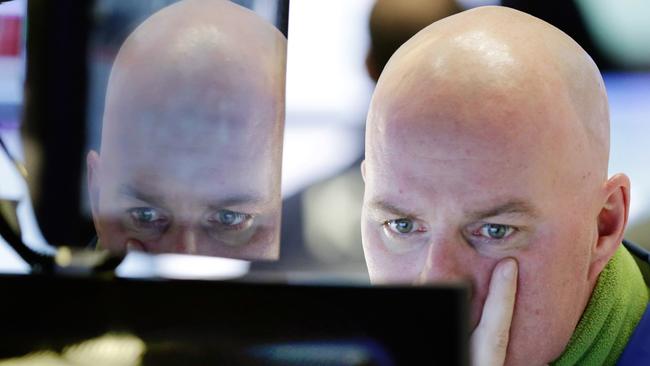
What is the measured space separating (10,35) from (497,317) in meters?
1.06

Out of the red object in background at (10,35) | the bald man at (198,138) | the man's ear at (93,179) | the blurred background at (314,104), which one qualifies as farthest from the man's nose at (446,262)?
the red object in background at (10,35)

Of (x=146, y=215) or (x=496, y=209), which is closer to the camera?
(x=496, y=209)

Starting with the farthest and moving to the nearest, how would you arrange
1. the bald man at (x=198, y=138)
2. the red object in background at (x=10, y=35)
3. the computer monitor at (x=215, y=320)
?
the red object in background at (x=10, y=35)
the bald man at (x=198, y=138)
the computer monitor at (x=215, y=320)

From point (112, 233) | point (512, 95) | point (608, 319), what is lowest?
point (112, 233)

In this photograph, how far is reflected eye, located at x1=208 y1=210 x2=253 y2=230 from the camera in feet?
5.02

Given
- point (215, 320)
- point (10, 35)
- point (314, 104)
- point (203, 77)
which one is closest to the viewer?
point (215, 320)

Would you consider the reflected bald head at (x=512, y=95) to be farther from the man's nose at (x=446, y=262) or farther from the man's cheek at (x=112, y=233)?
the man's cheek at (x=112, y=233)

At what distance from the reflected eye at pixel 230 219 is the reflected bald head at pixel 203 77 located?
0.13m

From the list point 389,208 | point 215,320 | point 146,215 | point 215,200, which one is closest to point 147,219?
point 146,215

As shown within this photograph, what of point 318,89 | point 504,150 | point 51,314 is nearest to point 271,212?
point 318,89

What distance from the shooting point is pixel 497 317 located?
119cm

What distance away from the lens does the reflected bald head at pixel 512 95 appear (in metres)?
1.18

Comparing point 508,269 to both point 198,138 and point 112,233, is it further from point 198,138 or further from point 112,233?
point 112,233

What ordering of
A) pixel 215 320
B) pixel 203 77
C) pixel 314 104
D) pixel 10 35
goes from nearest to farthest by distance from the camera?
1. pixel 215 320
2. pixel 314 104
3. pixel 203 77
4. pixel 10 35
